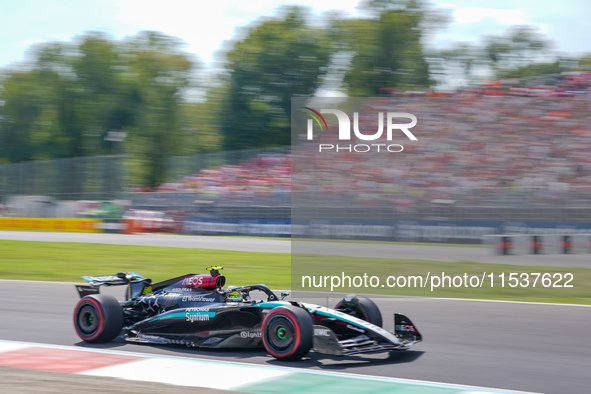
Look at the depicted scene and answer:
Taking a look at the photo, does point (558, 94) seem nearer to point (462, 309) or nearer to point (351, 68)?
point (462, 309)

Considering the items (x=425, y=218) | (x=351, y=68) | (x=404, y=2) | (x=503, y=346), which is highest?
(x=404, y=2)

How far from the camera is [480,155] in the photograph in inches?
662

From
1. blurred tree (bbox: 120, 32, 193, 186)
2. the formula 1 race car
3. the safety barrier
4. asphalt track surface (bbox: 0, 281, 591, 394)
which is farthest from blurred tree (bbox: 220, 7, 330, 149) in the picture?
the formula 1 race car

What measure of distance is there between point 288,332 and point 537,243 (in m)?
10.9

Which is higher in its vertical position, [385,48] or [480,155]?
[385,48]

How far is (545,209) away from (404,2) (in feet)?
76.2

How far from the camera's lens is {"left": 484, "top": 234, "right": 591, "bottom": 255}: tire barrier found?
1463cm

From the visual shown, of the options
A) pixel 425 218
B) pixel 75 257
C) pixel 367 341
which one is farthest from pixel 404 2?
pixel 367 341

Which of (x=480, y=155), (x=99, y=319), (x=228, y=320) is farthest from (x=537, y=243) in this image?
(x=99, y=319)

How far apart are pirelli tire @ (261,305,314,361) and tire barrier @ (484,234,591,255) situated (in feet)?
34.0

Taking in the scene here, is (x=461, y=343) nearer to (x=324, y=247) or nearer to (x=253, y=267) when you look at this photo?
(x=253, y=267)

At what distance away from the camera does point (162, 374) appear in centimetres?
520

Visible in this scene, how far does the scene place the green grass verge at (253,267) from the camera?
11.0 meters

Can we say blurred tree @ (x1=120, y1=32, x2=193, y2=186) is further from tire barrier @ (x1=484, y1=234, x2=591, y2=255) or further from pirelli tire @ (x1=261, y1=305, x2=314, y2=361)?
pirelli tire @ (x1=261, y1=305, x2=314, y2=361)
